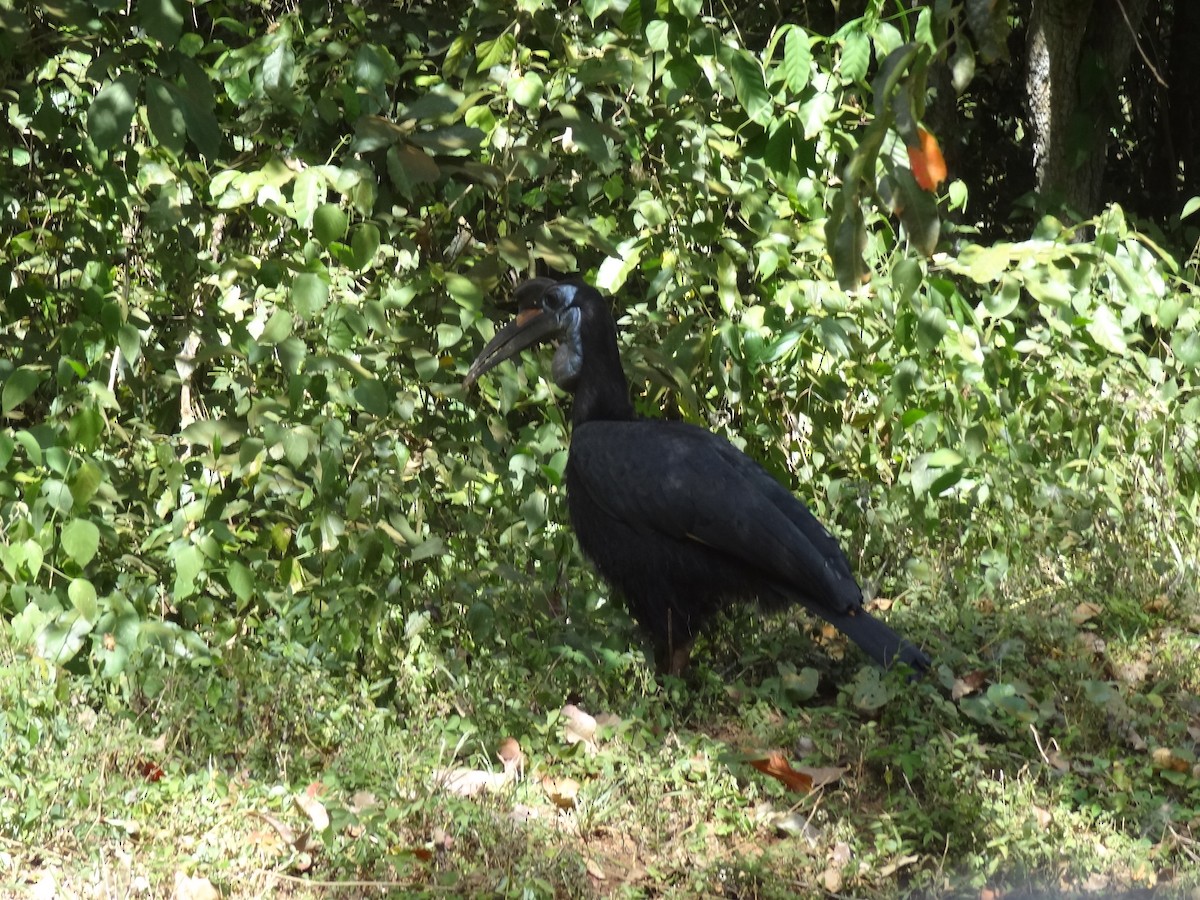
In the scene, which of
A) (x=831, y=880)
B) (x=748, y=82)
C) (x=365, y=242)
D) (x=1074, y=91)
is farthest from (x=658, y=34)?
(x=1074, y=91)

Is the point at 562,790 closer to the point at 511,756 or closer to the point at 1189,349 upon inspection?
the point at 511,756

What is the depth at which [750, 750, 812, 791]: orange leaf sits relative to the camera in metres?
3.60

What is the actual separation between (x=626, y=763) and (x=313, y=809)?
31.4 inches

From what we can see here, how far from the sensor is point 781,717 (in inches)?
159

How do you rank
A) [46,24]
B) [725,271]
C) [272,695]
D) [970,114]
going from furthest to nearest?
1. [970,114]
2. [725,271]
3. [46,24]
4. [272,695]

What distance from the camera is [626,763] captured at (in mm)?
3600

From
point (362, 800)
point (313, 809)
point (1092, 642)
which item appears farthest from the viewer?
point (1092, 642)

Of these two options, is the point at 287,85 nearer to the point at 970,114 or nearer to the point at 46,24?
the point at 46,24

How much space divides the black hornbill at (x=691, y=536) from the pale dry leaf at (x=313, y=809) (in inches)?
53.5

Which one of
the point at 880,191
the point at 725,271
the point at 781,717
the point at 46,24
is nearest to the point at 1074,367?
the point at 725,271

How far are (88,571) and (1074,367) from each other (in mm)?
3553

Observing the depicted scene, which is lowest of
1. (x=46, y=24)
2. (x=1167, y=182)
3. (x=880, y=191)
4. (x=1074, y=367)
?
(x=1167, y=182)

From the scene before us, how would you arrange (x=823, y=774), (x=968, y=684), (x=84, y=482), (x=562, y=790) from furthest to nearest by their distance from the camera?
(x=968, y=684) < (x=84, y=482) < (x=823, y=774) < (x=562, y=790)

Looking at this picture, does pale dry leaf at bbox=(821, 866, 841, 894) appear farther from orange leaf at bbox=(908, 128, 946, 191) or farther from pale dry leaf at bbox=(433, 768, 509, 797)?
orange leaf at bbox=(908, 128, 946, 191)
